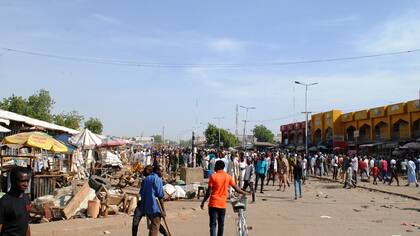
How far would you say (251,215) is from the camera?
12.8 metres

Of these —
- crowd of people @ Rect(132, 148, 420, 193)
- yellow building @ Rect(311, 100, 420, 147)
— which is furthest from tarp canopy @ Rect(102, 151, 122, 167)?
yellow building @ Rect(311, 100, 420, 147)

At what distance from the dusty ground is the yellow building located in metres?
25.6

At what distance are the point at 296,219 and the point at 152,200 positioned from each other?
18.2 ft

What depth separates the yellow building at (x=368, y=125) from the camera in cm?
4112

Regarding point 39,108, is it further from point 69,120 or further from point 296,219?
point 296,219

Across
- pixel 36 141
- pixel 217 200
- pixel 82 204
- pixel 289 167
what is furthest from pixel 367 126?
pixel 217 200

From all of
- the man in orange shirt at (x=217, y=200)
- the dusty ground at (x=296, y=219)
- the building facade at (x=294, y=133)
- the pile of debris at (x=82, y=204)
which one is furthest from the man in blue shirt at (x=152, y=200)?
the building facade at (x=294, y=133)

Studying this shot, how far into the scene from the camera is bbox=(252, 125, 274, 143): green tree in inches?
5984

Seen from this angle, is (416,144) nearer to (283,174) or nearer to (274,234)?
(283,174)

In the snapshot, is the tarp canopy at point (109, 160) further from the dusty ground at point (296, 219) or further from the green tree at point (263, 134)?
the green tree at point (263, 134)

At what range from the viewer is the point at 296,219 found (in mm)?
12219

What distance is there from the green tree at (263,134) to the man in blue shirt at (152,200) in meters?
145

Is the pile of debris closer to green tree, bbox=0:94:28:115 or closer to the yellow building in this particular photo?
the yellow building

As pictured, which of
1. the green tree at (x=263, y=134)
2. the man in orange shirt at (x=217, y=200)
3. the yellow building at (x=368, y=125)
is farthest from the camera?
the green tree at (x=263, y=134)
